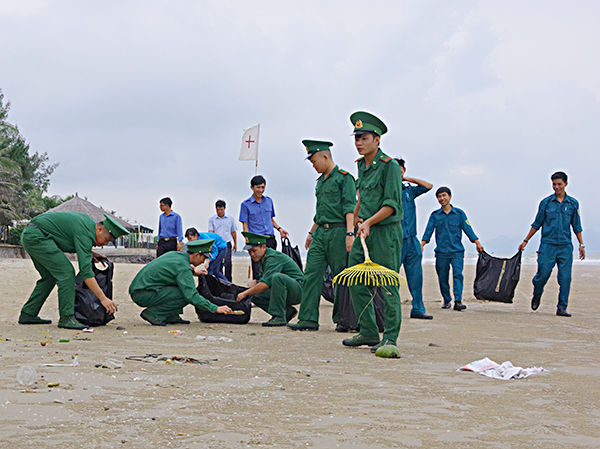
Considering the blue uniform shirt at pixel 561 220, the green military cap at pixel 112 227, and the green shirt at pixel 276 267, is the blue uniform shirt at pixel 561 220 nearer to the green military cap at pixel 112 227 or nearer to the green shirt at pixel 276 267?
the green shirt at pixel 276 267

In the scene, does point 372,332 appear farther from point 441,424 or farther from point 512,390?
point 441,424

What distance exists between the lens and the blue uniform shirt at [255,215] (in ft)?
28.6

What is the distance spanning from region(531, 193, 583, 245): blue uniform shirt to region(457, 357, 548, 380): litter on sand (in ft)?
17.4

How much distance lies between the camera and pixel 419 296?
792 cm

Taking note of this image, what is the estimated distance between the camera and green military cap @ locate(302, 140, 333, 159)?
6.06m

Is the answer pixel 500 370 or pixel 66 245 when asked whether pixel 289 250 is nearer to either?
pixel 66 245

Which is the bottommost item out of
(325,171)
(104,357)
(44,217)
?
(104,357)

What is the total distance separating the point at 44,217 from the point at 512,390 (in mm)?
4589

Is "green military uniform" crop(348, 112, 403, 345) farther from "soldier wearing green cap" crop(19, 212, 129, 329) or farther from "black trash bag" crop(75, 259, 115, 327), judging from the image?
"black trash bag" crop(75, 259, 115, 327)

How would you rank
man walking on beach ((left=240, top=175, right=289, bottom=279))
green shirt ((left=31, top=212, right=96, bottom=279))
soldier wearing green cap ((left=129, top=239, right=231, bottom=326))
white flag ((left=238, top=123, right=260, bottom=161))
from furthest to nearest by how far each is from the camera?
white flag ((left=238, top=123, right=260, bottom=161))
man walking on beach ((left=240, top=175, right=289, bottom=279))
soldier wearing green cap ((left=129, top=239, right=231, bottom=326))
green shirt ((left=31, top=212, right=96, bottom=279))

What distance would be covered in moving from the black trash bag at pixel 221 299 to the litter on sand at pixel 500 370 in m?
3.14

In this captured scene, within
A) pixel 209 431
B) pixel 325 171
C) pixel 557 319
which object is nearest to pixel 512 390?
pixel 209 431

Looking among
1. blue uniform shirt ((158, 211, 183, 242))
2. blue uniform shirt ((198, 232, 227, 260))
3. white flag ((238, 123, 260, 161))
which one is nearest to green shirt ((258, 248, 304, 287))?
blue uniform shirt ((198, 232, 227, 260))

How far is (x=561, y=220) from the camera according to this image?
8945mm
